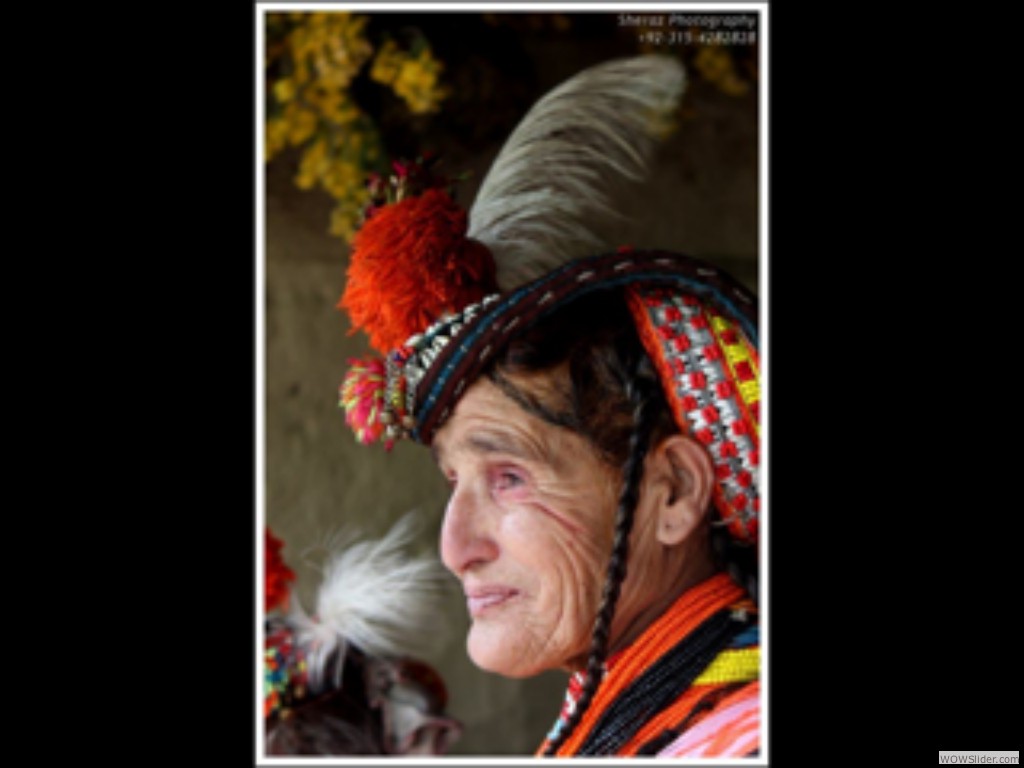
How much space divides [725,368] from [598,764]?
59cm

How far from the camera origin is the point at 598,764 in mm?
1680

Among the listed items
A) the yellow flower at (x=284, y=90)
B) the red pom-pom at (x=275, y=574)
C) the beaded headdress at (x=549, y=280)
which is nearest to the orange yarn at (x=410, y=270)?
the beaded headdress at (x=549, y=280)

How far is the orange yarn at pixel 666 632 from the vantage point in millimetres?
1691

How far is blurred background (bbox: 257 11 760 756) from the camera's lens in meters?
1.76

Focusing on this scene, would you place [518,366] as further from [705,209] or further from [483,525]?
[705,209]

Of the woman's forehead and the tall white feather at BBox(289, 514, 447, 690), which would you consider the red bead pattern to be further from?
the tall white feather at BBox(289, 514, 447, 690)

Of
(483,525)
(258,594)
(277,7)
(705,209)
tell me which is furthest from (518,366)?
(277,7)

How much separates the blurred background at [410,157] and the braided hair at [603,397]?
0.16 m

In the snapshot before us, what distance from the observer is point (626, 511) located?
169cm
